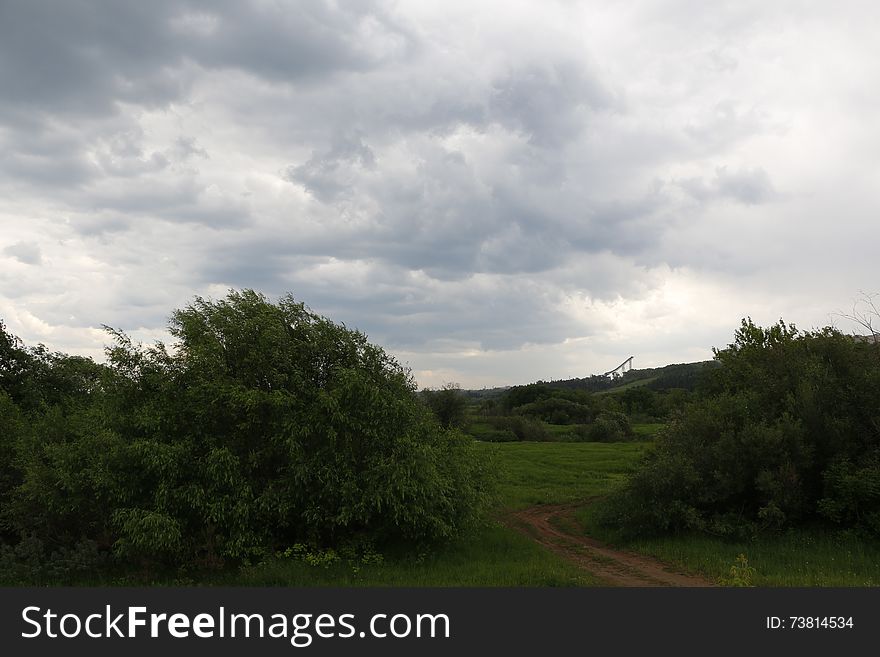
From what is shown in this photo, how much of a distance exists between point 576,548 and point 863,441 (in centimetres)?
1130

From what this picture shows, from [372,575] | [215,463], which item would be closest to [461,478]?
[372,575]

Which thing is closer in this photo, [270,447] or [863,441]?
[270,447]

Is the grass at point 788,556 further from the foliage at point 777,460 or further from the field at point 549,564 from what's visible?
the foliage at point 777,460

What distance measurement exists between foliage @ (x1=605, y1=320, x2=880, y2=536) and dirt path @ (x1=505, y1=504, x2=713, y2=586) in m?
2.16

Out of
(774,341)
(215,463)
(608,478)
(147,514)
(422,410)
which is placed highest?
(774,341)

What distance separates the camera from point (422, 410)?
70.1 feet

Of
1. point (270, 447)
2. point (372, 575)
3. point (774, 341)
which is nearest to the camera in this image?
point (372, 575)

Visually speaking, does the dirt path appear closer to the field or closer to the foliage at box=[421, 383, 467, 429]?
the field

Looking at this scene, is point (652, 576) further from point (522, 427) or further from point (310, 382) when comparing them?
point (522, 427)

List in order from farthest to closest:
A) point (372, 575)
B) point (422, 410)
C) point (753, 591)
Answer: point (422, 410), point (372, 575), point (753, 591)

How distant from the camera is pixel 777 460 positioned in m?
21.3

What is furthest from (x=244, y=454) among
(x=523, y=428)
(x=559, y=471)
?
(x=523, y=428)

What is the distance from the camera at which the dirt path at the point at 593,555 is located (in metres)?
16.7

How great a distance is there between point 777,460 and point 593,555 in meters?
7.75
